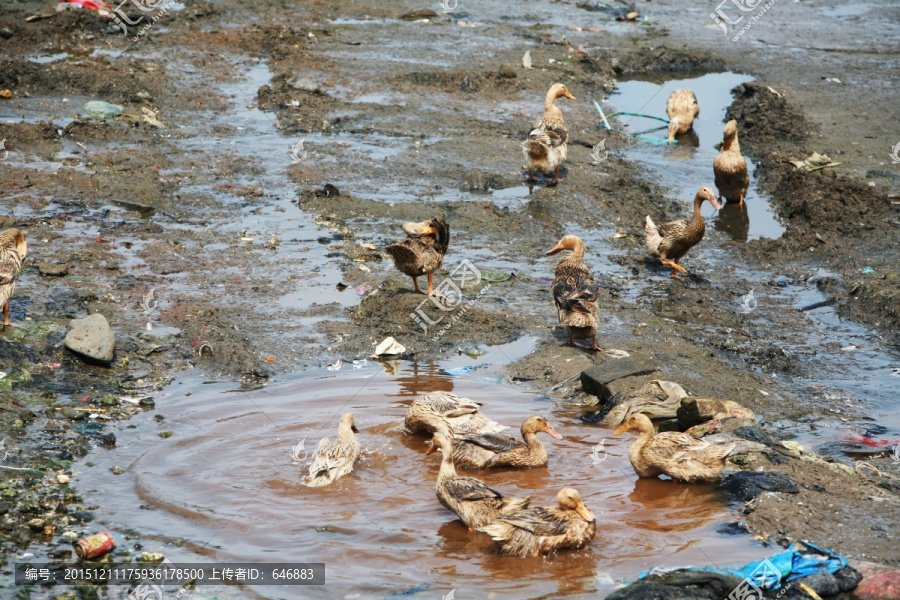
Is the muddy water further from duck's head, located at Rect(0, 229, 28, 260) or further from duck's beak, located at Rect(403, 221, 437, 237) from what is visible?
duck's head, located at Rect(0, 229, 28, 260)

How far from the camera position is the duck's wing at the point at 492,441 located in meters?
7.32

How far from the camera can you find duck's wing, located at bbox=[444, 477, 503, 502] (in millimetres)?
6273

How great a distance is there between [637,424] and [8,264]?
6.28 m

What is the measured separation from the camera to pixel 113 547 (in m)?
5.75

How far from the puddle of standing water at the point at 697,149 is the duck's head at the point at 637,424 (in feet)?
21.4

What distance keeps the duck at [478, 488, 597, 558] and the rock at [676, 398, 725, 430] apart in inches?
82.5

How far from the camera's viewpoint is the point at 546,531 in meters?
5.98

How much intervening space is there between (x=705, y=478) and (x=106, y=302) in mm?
6670

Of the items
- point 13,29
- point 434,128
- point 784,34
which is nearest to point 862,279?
point 434,128

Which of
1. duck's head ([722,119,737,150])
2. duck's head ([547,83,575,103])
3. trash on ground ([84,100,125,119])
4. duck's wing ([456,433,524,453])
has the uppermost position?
duck's head ([547,83,575,103])

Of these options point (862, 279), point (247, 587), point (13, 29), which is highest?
point (13, 29)

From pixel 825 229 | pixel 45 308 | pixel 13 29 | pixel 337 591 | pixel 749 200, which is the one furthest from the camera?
pixel 13 29

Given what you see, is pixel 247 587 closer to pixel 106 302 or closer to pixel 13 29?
pixel 106 302

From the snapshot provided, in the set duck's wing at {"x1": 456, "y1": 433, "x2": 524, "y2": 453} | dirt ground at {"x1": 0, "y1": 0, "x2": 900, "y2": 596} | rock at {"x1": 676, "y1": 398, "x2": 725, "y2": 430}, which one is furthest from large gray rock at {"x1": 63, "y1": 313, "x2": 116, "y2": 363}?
rock at {"x1": 676, "y1": 398, "x2": 725, "y2": 430}
